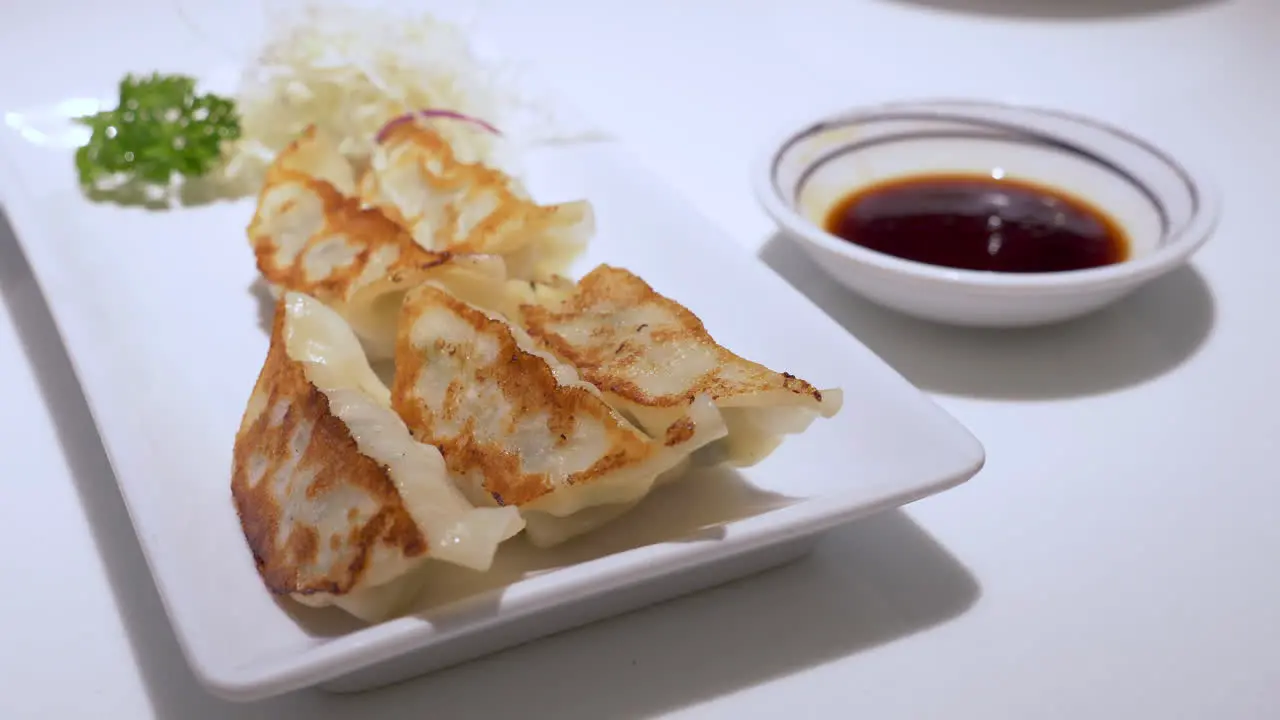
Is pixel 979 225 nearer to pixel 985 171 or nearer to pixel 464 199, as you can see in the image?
pixel 985 171

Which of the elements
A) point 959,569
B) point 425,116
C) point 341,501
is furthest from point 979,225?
point 341,501

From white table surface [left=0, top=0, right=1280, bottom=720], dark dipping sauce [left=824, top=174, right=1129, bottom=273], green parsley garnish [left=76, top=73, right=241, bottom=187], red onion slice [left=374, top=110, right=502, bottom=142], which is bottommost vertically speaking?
white table surface [left=0, top=0, right=1280, bottom=720]

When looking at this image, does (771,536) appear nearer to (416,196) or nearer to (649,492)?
(649,492)

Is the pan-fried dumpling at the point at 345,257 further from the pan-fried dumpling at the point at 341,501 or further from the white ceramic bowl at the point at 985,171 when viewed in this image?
the white ceramic bowl at the point at 985,171

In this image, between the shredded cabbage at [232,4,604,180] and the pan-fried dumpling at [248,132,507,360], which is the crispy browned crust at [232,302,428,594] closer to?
the pan-fried dumpling at [248,132,507,360]

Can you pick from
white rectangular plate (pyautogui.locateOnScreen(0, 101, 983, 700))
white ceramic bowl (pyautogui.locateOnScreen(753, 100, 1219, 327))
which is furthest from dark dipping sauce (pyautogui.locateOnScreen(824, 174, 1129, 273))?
white rectangular plate (pyautogui.locateOnScreen(0, 101, 983, 700))

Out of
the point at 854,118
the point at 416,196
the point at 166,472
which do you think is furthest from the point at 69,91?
the point at 854,118
